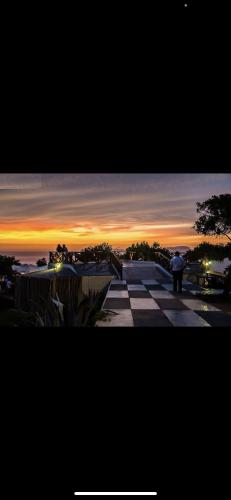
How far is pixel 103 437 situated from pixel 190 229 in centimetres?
567

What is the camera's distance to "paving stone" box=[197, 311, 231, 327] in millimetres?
4523

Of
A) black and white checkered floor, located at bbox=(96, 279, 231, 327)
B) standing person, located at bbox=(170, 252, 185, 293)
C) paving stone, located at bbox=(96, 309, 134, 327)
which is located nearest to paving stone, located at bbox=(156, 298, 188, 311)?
black and white checkered floor, located at bbox=(96, 279, 231, 327)

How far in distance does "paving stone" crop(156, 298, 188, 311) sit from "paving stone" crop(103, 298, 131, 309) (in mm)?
661

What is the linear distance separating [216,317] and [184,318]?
591 mm

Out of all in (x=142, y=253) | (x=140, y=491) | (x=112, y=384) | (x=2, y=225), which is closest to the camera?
(x=140, y=491)

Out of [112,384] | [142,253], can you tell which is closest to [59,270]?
[142,253]

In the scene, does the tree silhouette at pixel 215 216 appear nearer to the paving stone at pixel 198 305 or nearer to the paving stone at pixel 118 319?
the paving stone at pixel 198 305

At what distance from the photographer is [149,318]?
4.75 m

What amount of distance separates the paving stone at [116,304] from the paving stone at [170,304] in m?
0.66

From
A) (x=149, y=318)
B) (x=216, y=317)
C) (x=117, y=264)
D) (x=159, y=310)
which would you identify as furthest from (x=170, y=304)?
(x=117, y=264)

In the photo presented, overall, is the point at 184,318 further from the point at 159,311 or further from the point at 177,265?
the point at 177,265
